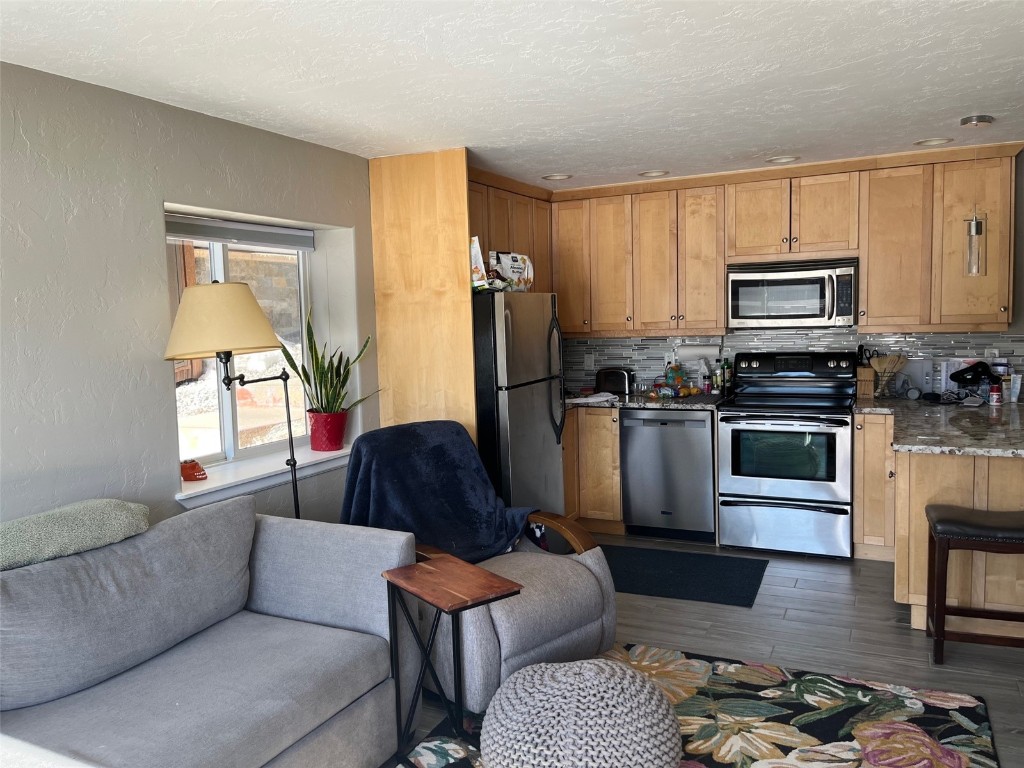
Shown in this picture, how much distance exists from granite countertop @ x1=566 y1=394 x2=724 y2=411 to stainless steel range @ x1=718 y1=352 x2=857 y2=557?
13cm

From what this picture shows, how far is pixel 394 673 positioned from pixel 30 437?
1.40 metres

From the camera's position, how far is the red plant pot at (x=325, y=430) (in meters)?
3.96

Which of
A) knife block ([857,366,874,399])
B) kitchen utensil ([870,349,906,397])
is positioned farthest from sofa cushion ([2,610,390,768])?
kitchen utensil ([870,349,906,397])

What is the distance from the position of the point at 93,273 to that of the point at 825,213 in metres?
3.86

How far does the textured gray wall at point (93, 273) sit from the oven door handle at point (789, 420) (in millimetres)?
2681

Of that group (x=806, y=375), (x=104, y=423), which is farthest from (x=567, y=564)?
(x=806, y=375)

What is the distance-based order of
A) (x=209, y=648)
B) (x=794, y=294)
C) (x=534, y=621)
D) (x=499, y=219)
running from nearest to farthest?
1. (x=209, y=648)
2. (x=534, y=621)
3. (x=499, y=219)
4. (x=794, y=294)

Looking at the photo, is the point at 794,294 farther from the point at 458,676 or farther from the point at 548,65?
the point at 458,676

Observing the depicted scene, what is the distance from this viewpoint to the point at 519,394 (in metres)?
4.25

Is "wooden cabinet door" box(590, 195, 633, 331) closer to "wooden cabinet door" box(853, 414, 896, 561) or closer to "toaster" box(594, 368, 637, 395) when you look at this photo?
"toaster" box(594, 368, 637, 395)

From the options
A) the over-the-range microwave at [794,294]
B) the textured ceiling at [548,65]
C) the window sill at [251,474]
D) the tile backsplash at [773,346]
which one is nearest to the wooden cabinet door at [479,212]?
the textured ceiling at [548,65]

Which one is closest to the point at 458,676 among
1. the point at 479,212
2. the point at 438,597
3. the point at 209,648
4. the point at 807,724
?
the point at 438,597

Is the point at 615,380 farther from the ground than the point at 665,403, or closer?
farther from the ground

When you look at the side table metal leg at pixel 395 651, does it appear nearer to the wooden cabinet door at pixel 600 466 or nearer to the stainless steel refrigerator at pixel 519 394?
the stainless steel refrigerator at pixel 519 394
